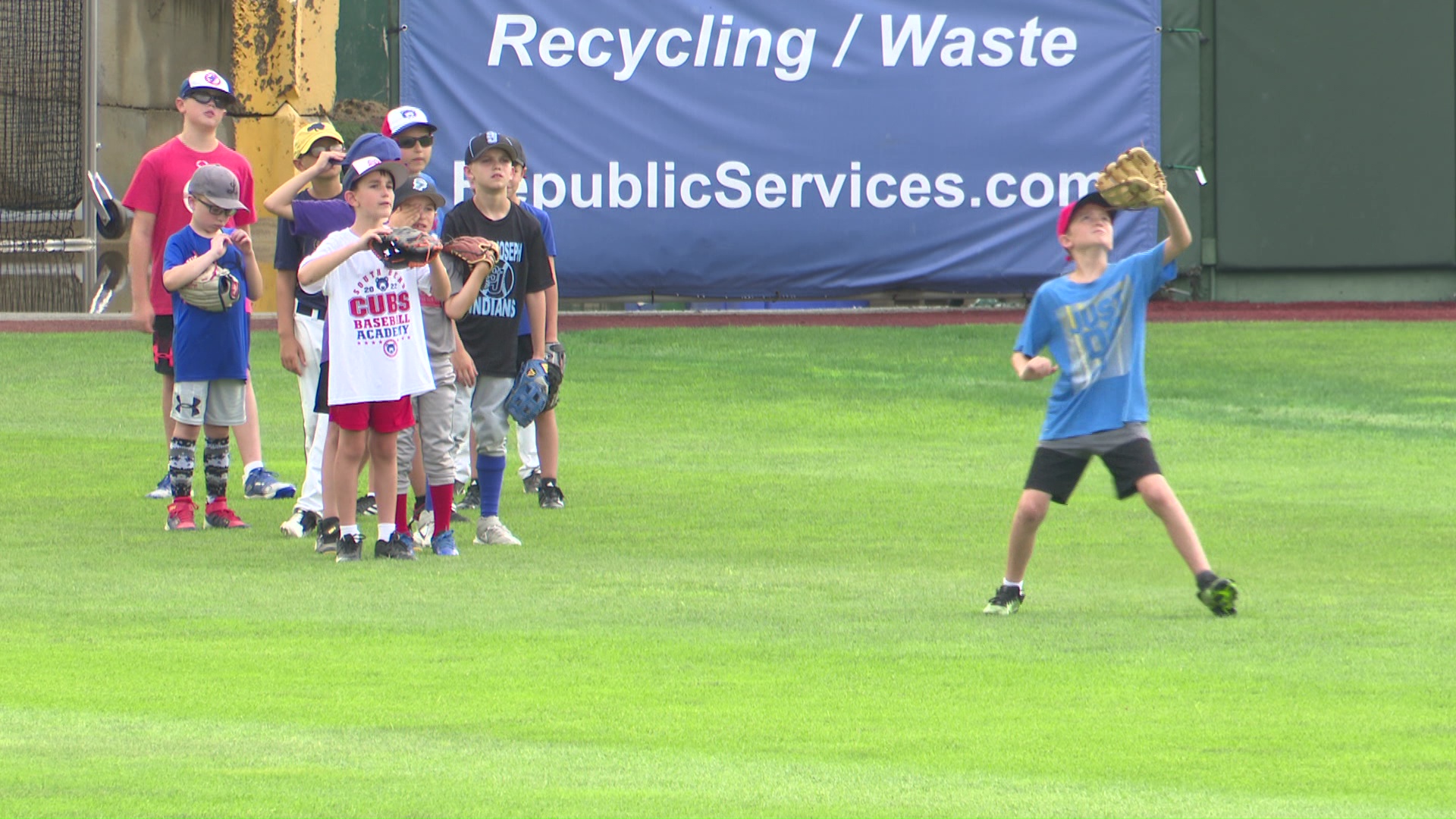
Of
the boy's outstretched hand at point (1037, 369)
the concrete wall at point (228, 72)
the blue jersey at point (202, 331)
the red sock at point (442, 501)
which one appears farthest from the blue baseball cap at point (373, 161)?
the concrete wall at point (228, 72)

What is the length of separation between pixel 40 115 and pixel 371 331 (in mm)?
16650

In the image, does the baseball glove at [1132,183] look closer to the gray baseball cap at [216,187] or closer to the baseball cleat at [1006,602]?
the baseball cleat at [1006,602]

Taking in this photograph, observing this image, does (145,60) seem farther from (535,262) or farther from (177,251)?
(535,262)

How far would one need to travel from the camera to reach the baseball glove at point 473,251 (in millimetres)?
8898

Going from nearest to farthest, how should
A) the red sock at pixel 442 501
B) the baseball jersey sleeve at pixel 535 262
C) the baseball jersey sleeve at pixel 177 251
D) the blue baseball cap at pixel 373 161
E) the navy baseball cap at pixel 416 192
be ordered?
1. the blue baseball cap at pixel 373 161
2. the navy baseball cap at pixel 416 192
3. the red sock at pixel 442 501
4. the baseball jersey sleeve at pixel 535 262
5. the baseball jersey sleeve at pixel 177 251

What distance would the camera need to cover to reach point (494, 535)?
31.2 feet

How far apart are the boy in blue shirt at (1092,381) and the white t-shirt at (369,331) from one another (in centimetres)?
260

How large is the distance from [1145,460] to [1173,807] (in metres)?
2.82

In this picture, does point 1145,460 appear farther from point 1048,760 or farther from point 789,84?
point 789,84

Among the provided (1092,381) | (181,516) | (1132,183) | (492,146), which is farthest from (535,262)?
(1132,183)

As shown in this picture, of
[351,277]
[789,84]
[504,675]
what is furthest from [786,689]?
[789,84]

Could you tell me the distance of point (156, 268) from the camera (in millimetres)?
10320

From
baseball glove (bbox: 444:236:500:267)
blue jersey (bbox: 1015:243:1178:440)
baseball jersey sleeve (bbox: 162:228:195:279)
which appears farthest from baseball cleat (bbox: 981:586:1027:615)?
baseball jersey sleeve (bbox: 162:228:195:279)

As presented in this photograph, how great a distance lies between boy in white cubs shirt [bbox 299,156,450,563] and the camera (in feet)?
28.5
